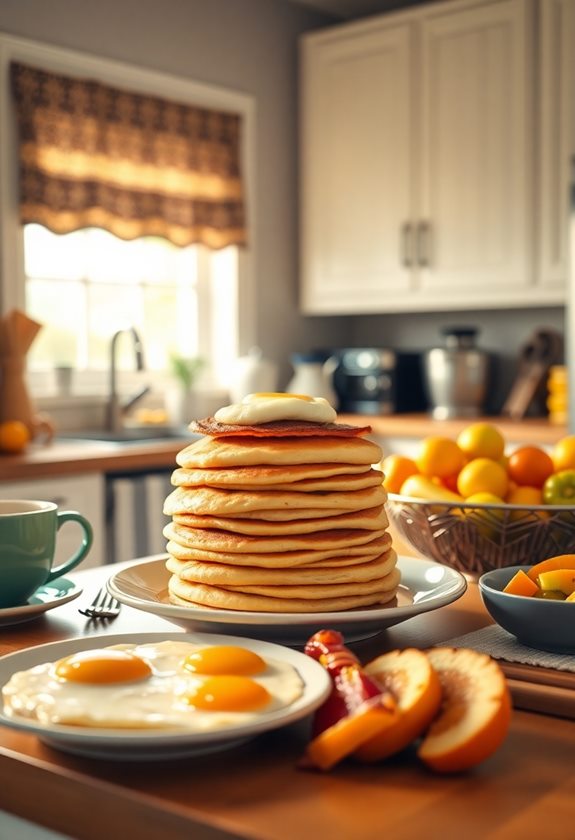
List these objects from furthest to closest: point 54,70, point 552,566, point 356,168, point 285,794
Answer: point 356,168, point 54,70, point 552,566, point 285,794

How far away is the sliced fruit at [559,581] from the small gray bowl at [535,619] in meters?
0.04

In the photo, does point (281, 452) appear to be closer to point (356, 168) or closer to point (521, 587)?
point (521, 587)

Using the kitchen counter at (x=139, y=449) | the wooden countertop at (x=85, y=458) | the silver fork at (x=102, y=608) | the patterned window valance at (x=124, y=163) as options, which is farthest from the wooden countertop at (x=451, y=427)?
the silver fork at (x=102, y=608)

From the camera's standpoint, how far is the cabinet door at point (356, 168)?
4.28 meters

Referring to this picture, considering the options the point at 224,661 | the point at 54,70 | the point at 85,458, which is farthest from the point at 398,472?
the point at 54,70

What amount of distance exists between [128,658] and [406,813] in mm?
229

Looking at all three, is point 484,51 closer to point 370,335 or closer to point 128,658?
point 370,335

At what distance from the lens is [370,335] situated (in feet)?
16.1

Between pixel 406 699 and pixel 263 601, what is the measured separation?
24 cm

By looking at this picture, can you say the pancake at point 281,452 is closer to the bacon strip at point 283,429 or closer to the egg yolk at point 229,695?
the bacon strip at point 283,429

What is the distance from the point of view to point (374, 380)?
167 inches

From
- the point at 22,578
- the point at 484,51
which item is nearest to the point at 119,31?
the point at 484,51

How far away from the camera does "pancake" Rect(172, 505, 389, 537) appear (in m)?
0.94

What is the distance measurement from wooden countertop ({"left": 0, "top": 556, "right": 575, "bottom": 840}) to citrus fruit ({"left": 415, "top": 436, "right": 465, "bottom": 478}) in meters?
0.59
